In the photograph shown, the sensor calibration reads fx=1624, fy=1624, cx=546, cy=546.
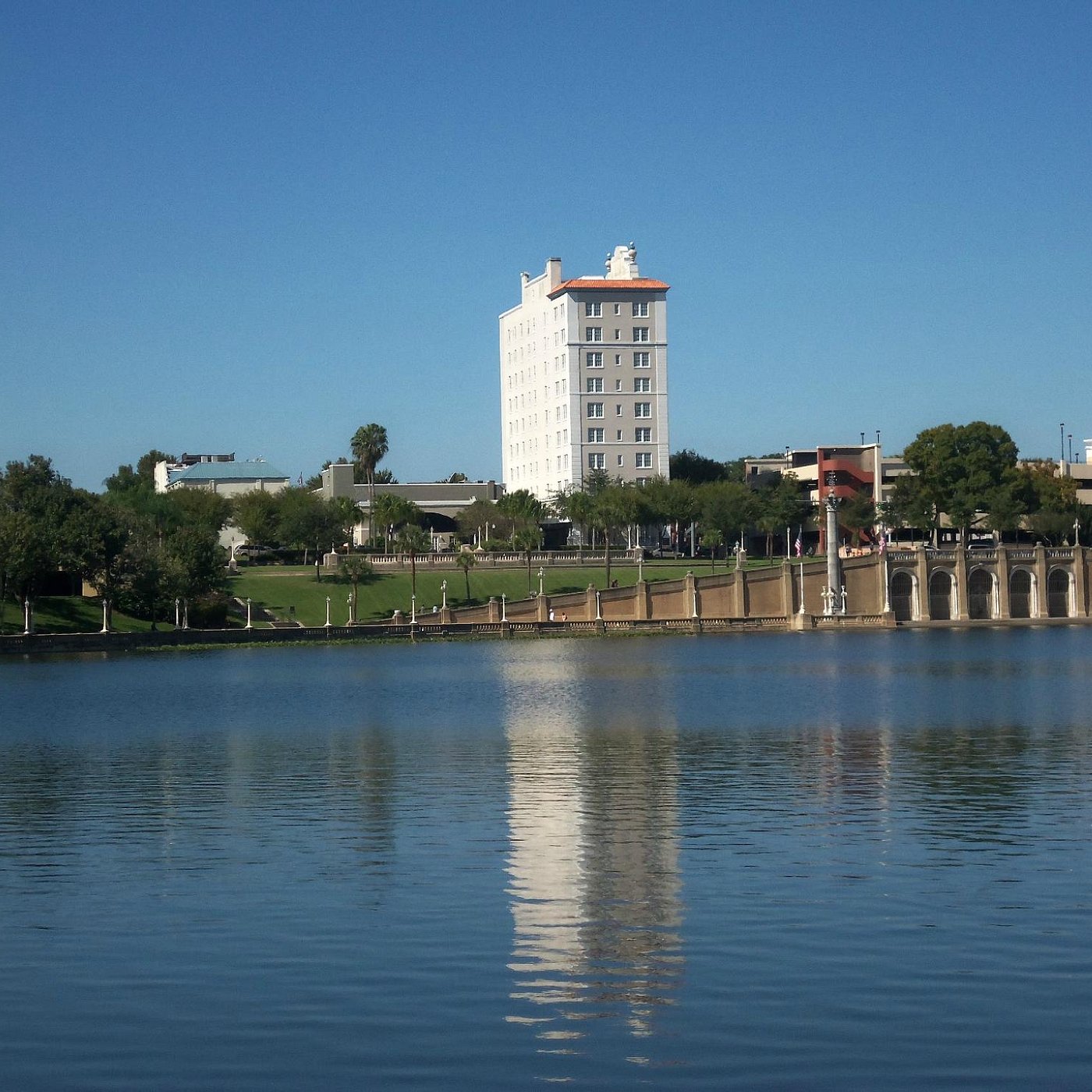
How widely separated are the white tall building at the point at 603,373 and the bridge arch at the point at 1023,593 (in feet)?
132

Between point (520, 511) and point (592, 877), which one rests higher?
point (520, 511)

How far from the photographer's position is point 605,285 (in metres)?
171

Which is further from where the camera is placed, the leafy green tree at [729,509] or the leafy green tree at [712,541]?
the leafy green tree at [729,509]

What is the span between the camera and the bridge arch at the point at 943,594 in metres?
149

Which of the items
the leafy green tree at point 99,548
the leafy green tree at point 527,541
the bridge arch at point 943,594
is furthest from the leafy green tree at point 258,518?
the bridge arch at point 943,594

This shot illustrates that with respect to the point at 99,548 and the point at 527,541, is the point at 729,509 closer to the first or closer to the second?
the point at 527,541

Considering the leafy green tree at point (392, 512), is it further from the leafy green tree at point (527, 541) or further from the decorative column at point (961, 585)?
the decorative column at point (961, 585)

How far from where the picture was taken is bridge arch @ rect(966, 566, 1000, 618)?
493 feet

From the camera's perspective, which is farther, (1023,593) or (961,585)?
(1023,593)

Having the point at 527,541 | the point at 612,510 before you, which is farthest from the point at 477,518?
the point at 527,541

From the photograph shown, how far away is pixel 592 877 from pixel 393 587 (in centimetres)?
11219

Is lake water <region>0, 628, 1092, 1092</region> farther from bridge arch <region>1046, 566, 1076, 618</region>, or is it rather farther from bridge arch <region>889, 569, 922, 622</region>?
bridge arch <region>1046, 566, 1076, 618</region>

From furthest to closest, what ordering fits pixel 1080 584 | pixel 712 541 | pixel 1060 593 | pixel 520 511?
pixel 520 511 → pixel 712 541 → pixel 1060 593 → pixel 1080 584

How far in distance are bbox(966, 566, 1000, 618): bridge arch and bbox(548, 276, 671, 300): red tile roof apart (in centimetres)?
4603
